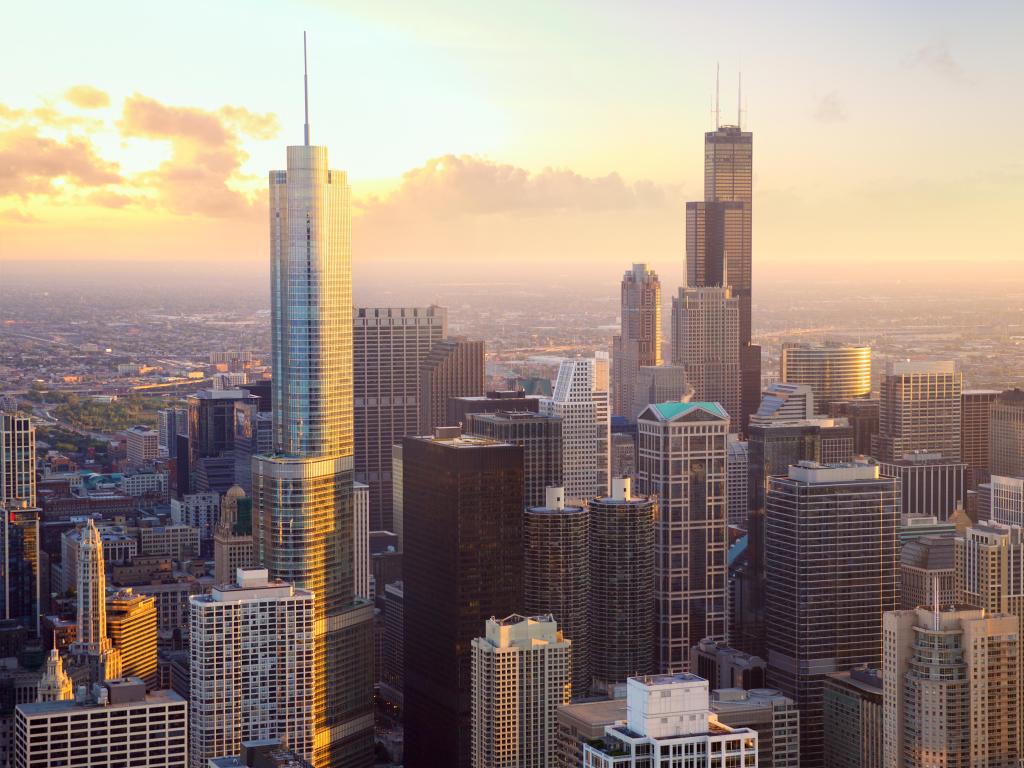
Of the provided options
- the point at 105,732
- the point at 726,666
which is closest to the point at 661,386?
the point at 726,666

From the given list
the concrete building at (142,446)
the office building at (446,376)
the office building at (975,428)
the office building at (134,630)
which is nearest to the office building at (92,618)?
the office building at (134,630)

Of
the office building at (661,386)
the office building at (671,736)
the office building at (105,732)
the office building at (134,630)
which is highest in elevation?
the office building at (661,386)

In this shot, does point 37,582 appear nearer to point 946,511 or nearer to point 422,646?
point 422,646

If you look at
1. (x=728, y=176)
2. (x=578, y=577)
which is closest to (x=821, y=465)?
(x=578, y=577)

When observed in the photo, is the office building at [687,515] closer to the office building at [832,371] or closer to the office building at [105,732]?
the office building at [832,371]

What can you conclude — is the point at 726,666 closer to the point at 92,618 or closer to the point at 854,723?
the point at 854,723
